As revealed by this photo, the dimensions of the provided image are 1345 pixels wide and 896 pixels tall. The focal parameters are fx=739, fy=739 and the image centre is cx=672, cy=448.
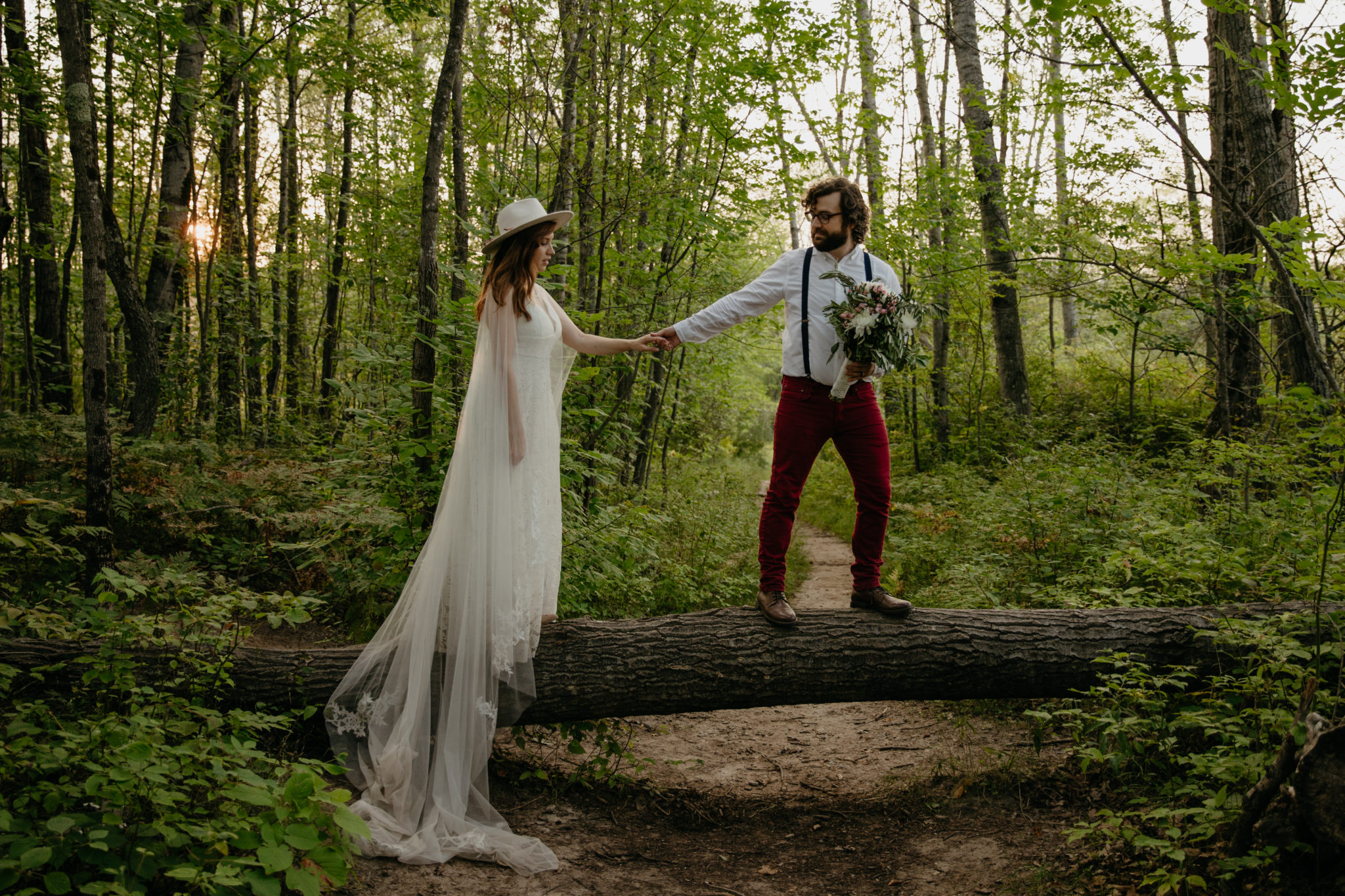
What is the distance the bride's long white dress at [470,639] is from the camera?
3717mm

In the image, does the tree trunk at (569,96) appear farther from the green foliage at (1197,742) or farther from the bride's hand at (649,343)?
the green foliage at (1197,742)

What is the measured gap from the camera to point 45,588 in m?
5.29

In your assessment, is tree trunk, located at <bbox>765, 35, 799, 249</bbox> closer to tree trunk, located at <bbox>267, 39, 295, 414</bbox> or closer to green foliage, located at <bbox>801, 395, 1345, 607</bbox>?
green foliage, located at <bbox>801, 395, 1345, 607</bbox>

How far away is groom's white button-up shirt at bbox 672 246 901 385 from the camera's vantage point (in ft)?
14.3

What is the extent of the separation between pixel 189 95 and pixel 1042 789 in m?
10.1

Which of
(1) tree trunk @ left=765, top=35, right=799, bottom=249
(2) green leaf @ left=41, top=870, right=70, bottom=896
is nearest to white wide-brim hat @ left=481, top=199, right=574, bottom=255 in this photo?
(2) green leaf @ left=41, top=870, right=70, bottom=896

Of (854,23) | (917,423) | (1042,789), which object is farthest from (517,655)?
A: (854,23)

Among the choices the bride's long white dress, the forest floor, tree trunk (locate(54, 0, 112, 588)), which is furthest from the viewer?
tree trunk (locate(54, 0, 112, 588))

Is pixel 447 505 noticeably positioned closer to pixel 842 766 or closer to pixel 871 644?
pixel 871 644

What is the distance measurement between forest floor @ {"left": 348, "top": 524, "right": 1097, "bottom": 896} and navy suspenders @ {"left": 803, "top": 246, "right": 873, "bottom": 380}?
1.55 meters

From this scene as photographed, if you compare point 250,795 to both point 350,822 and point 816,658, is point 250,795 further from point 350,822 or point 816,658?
point 816,658

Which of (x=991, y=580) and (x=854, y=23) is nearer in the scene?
(x=991, y=580)

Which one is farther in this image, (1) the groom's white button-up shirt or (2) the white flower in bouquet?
(1) the groom's white button-up shirt

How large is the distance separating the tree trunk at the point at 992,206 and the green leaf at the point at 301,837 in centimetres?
1104
